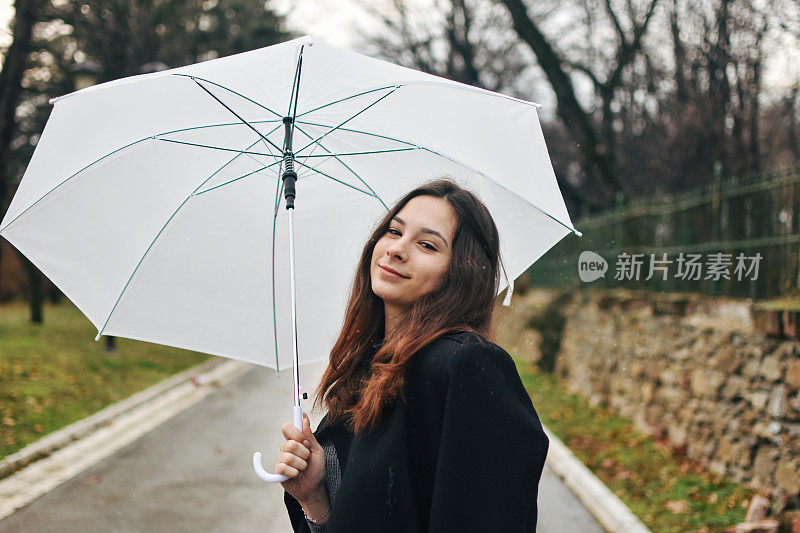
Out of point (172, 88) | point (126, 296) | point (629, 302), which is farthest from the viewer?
point (629, 302)

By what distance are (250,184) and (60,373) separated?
26.6ft

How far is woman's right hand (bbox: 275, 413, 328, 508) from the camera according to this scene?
198 cm

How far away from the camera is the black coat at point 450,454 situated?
1725 millimetres

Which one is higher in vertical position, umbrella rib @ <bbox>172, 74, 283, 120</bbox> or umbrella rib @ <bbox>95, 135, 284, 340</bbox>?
umbrella rib @ <bbox>172, 74, 283, 120</bbox>

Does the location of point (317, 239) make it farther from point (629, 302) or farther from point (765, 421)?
point (629, 302)

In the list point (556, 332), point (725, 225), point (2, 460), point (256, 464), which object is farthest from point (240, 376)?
point (256, 464)

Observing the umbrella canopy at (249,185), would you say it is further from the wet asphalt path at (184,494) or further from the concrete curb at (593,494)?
the concrete curb at (593,494)

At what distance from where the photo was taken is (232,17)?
24.0 metres

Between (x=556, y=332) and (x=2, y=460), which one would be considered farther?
(x=556, y=332)

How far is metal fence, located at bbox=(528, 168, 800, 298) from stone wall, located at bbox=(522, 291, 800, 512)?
0.24m

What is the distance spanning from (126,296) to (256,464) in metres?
1.27

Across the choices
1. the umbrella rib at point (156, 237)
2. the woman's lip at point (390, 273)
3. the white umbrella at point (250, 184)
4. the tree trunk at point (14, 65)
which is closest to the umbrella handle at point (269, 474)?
the white umbrella at point (250, 184)

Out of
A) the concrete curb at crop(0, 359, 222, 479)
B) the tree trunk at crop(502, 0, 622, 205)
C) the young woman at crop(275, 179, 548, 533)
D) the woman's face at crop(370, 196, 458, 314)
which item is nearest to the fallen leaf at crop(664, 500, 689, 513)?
the young woman at crop(275, 179, 548, 533)

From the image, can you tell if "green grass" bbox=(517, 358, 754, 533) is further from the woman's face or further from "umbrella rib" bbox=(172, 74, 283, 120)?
"umbrella rib" bbox=(172, 74, 283, 120)
